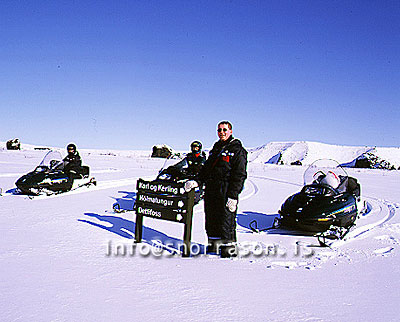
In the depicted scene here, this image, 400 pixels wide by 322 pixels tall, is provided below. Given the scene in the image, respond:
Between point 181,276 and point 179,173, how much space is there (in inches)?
191

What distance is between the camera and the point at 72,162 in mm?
10164

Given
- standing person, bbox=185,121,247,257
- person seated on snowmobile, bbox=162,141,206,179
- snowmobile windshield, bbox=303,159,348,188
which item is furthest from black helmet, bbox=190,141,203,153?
standing person, bbox=185,121,247,257

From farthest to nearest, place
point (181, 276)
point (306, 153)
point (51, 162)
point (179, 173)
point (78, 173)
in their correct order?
point (306, 153) → point (78, 173) → point (51, 162) → point (179, 173) → point (181, 276)

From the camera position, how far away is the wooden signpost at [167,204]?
4355mm

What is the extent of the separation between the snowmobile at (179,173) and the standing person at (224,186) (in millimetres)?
3702

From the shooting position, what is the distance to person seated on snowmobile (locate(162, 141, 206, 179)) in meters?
8.35

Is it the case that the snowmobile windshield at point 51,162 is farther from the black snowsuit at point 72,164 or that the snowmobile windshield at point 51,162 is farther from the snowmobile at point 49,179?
the black snowsuit at point 72,164

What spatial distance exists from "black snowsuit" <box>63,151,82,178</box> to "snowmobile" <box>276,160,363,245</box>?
6.65m

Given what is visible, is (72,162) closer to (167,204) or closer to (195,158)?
(195,158)

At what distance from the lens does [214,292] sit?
3186 mm

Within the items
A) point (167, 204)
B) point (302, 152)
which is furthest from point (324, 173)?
point (302, 152)

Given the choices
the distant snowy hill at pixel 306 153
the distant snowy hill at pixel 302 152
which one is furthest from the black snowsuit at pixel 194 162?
the distant snowy hill at pixel 306 153

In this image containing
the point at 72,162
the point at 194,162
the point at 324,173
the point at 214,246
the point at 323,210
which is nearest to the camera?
the point at 214,246

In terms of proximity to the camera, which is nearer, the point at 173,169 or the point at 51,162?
the point at 173,169
